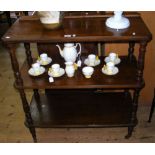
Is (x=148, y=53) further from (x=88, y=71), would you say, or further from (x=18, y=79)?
(x=18, y=79)

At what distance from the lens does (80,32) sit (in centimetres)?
143

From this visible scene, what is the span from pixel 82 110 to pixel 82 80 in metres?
0.41

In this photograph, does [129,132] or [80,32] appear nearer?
[80,32]

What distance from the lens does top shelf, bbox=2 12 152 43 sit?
1.37 meters

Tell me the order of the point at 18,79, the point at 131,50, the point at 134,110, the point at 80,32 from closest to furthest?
1. the point at 80,32
2. the point at 18,79
3. the point at 134,110
4. the point at 131,50

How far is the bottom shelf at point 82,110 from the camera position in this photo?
5.99 feet

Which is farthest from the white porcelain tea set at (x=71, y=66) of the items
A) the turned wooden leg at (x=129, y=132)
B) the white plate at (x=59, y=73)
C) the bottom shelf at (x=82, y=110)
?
the turned wooden leg at (x=129, y=132)

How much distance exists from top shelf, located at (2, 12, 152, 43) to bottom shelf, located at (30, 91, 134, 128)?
28.0 inches

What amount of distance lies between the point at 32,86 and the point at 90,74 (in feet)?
1.31

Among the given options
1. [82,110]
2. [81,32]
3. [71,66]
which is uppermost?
[81,32]

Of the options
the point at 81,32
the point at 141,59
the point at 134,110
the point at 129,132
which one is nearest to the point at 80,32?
the point at 81,32

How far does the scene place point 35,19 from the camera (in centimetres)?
163

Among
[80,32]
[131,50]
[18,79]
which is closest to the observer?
[80,32]

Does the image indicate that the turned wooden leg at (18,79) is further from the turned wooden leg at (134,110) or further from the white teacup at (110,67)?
the turned wooden leg at (134,110)
